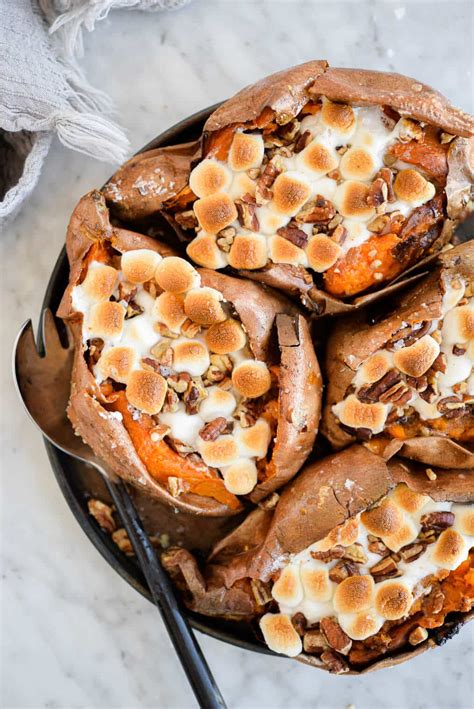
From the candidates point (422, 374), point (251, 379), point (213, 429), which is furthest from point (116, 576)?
point (422, 374)

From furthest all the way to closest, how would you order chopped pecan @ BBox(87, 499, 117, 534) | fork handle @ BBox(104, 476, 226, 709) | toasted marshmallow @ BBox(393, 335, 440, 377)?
chopped pecan @ BBox(87, 499, 117, 534) → fork handle @ BBox(104, 476, 226, 709) → toasted marshmallow @ BBox(393, 335, 440, 377)

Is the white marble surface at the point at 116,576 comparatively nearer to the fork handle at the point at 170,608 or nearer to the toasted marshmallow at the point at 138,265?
the fork handle at the point at 170,608

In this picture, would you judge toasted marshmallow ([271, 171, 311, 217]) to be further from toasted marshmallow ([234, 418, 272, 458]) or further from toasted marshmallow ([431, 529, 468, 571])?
toasted marshmallow ([431, 529, 468, 571])

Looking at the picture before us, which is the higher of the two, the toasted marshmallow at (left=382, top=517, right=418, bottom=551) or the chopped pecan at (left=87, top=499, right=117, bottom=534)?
the chopped pecan at (left=87, top=499, right=117, bottom=534)

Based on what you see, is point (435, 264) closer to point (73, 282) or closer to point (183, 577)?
point (73, 282)

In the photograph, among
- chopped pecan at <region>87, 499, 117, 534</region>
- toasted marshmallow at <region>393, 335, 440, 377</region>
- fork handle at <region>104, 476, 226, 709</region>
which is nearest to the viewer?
toasted marshmallow at <region>393, 335, 440, 377</region>

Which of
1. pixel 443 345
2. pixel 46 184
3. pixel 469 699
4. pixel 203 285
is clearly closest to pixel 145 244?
pixel 203 285

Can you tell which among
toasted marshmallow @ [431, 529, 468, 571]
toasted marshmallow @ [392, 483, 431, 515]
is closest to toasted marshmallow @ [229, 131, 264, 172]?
toasted marshmallow @ [392, 483, 431, 515]

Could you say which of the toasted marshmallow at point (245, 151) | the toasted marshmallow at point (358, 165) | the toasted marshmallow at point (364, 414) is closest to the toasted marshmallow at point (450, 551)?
the toasted marshmallow at point (364, 414)
